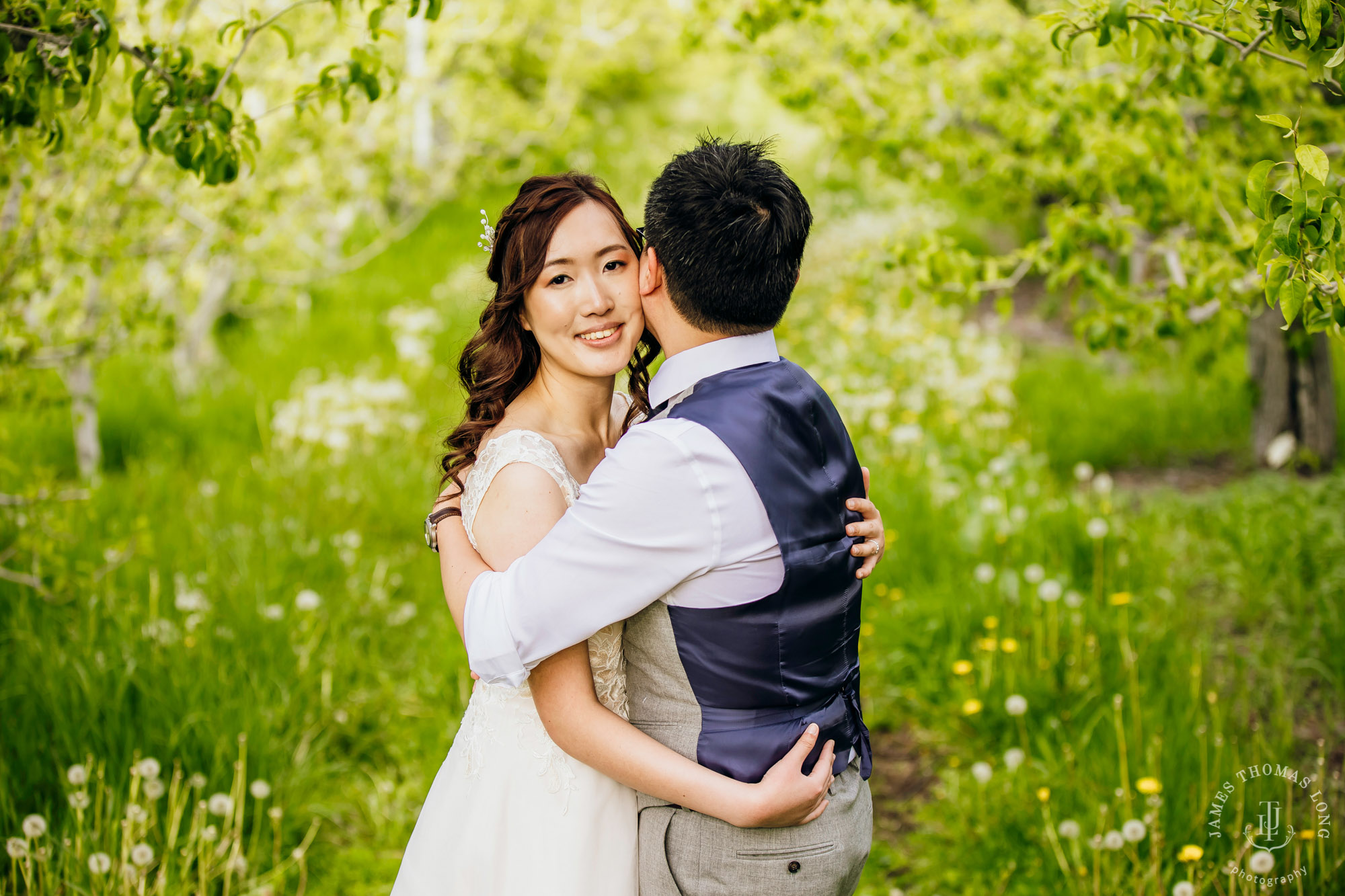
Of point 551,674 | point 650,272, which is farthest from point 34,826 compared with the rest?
point 650,272

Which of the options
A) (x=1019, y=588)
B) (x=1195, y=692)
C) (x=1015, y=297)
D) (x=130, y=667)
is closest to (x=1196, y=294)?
(x=1195, y=692)

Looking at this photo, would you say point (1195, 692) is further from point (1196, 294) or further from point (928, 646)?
point (1196, 294)

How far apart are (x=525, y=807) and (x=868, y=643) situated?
2913mm

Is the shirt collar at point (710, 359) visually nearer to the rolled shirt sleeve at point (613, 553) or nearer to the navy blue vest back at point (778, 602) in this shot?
the navy blue vest back at point (778, 602)

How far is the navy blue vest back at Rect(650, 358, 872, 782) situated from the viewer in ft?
5.78

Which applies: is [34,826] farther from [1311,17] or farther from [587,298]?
[1311,17]

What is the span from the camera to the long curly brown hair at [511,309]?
2.21 metres

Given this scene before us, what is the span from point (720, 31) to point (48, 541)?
172 inches

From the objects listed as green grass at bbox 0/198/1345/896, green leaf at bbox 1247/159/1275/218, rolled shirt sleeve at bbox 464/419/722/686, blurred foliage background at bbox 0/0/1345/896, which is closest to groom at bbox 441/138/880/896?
rolled shirt sleeve at bbox 464/419/722/686

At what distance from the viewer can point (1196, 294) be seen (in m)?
2.99

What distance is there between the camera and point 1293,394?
5691 mm

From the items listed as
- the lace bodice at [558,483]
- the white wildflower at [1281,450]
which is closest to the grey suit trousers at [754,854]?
the lace bodice at [558,483]

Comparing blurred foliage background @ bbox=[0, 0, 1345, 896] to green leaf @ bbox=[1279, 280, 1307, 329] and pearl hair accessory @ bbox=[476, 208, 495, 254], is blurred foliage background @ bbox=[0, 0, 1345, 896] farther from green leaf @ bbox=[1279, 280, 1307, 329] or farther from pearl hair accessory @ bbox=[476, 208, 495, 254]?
pearl hair accessory @ bbox=[476, 208, 495, 254]

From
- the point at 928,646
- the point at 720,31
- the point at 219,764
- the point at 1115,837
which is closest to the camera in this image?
the point at 1115,837
